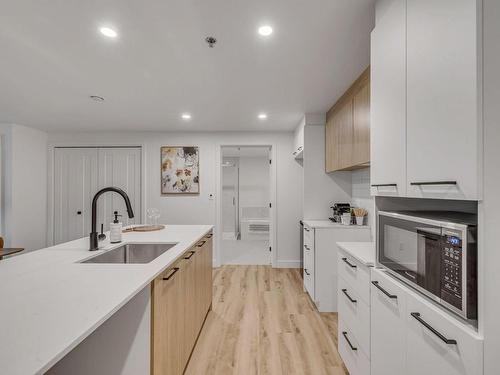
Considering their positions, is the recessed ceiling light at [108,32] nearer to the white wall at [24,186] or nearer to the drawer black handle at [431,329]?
the drawer black handle at [431,329]

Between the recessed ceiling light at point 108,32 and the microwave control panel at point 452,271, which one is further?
the recessed ceiling light at point 108,32

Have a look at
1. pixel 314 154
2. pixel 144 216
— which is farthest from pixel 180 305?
pixel 144 216

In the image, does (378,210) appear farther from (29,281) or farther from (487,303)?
(29,281)

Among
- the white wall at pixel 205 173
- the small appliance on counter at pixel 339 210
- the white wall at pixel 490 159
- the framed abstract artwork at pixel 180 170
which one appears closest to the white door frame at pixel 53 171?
the white wall at pixel 205 173

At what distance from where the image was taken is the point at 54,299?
2.98 feet

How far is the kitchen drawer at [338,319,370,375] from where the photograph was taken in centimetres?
145

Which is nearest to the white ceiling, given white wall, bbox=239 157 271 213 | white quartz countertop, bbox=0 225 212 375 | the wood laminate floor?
white quartz countertop, bbox=0 225 212 375

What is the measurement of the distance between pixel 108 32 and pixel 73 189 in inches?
150

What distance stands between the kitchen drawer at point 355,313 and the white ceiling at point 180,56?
1.73 meters

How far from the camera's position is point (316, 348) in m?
2.05

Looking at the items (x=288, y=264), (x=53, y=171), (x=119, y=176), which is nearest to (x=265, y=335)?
(x=288, y=264)

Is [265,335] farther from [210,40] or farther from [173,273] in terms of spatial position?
[210,40]

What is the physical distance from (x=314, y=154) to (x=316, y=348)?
222 centimetres

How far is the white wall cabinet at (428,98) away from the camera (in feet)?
2.56
